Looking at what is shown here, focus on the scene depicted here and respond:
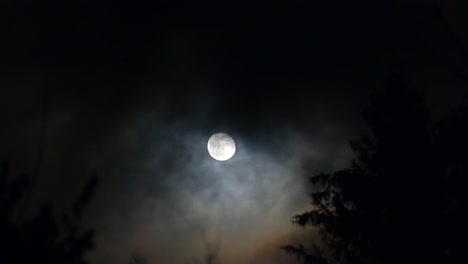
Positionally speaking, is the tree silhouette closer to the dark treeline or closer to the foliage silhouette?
the dark treeline

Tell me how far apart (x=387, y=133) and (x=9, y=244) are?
13.3 meters

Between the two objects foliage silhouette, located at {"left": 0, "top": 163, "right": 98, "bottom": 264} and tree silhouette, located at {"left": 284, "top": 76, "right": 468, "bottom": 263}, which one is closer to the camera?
foliage silhouette, located at {"left": 0, "top": 163, "right": 98, "bottom": 264}

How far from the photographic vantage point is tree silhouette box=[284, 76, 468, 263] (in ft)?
49.0

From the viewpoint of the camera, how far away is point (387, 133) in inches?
652

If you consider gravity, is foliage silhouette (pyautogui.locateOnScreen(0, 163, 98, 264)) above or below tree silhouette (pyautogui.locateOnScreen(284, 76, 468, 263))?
below

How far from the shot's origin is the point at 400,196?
50.2 ft

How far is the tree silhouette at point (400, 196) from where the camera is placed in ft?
49.0

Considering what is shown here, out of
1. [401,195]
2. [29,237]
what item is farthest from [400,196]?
[29,237]

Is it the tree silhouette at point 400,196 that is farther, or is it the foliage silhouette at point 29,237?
the tree silhouette at point 400,196

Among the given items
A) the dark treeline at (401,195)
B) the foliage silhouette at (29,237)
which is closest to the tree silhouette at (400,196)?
the dark treeline at (401,195)

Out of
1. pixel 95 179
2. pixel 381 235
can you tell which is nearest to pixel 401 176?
pixel 381 235

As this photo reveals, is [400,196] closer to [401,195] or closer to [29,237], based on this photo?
[401,195]

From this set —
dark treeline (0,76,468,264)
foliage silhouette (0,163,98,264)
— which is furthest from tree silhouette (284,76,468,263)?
foliage silhouette (0,163,98,264)

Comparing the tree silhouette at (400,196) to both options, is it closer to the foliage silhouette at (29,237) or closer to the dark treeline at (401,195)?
the dark treeline at (401,195)
